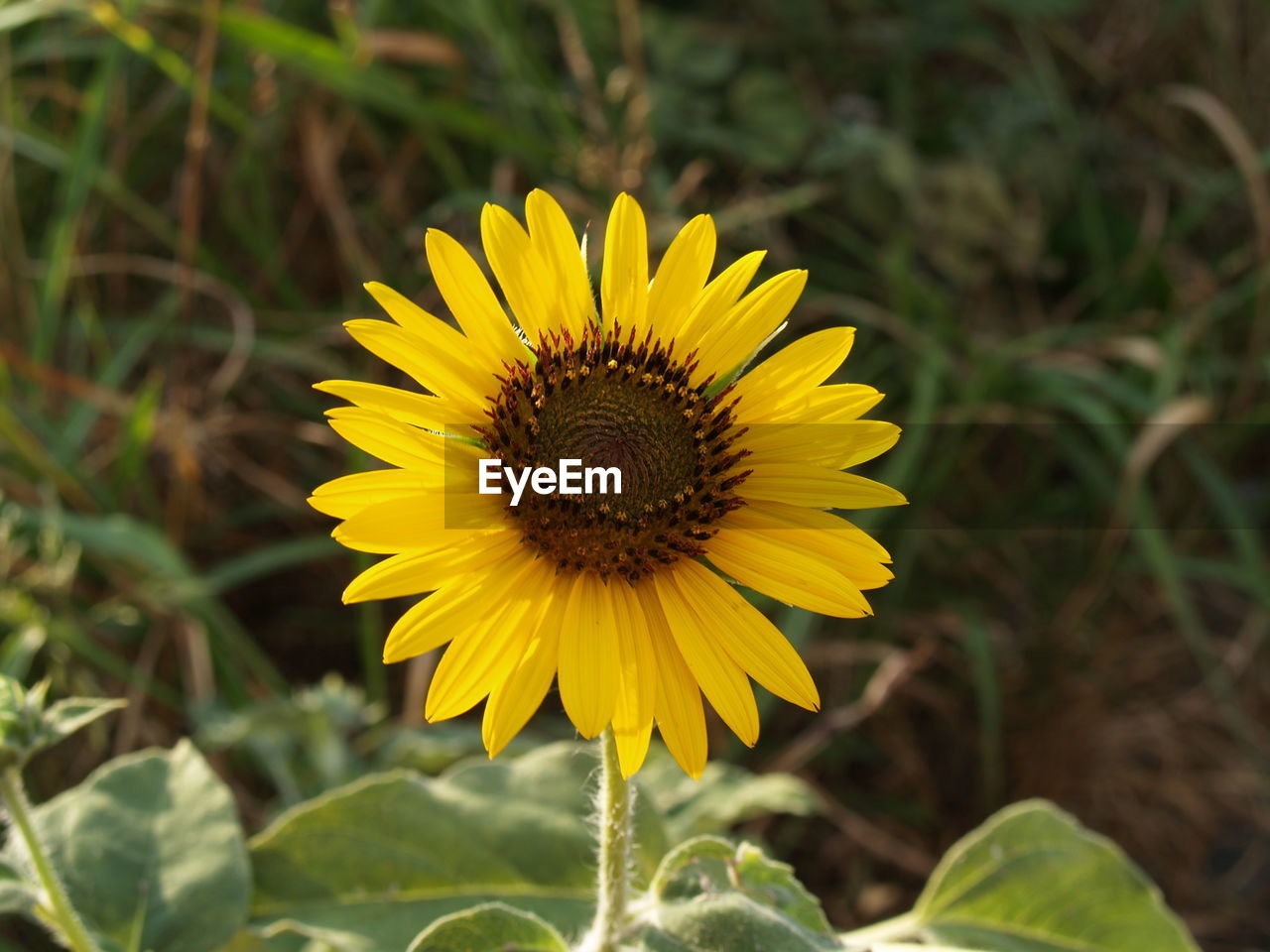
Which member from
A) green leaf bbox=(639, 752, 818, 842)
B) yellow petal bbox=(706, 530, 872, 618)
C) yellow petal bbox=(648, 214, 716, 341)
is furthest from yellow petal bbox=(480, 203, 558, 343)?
green leaf bbox=(639, 752, 818, 842)

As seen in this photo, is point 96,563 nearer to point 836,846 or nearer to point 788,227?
point 836,846

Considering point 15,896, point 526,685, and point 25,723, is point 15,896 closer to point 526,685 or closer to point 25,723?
A: point 25,723

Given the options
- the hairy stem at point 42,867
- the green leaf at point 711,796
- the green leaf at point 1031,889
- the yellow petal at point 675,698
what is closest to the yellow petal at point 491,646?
the yellow petal at point 675,698

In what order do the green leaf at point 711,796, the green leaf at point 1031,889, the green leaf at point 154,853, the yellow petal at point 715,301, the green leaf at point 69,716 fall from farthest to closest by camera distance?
the green leaf at point 711,796
the green leaf at point 1031,889
the green leaf at point 154,853
the yellow petal at point 715,301
the green leaf at point 69,716

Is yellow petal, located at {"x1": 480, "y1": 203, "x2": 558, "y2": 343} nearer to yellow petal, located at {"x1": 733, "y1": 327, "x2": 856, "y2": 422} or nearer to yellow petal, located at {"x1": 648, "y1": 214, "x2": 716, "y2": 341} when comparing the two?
yellow petal, located at {"x1": 648, "y1": 214, "x2": 716, "y2": 341}

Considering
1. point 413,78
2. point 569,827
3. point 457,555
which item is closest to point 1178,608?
point 569,827

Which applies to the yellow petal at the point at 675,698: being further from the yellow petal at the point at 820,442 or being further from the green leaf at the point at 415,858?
the green leaf at the point at 415,858

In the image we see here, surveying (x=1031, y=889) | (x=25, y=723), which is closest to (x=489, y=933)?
(x=25, y=723)
